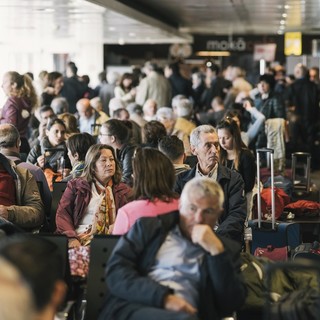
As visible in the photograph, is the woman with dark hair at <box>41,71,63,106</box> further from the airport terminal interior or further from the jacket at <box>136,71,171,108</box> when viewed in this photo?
the jacket at <box>136,71,171,108</box>

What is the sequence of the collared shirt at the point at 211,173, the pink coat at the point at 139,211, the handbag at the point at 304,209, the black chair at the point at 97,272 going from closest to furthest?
1. the black chair at the point at 97,272
2. the pink coat at the point at 139,211
3. the collared shirt at the point at 211,173
4. the handbag at the point at 304,209

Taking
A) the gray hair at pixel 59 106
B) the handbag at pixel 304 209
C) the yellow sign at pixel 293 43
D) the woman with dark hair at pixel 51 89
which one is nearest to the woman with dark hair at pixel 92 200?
the handbag at pixel 304 209

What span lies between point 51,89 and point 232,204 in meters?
8.92

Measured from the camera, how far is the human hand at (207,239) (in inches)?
210

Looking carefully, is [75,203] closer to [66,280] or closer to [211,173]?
[211,173]

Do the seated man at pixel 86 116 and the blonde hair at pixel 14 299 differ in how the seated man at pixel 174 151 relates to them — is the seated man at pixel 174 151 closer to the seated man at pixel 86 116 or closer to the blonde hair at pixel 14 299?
the blonde hair at pixel 14 299

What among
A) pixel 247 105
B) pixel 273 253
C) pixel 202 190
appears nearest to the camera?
pixel 202 190

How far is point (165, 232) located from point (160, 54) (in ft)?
101

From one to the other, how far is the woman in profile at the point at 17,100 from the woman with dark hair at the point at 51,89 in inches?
124

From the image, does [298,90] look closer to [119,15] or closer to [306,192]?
[119,15]

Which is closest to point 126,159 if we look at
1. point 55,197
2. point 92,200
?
point 55,197

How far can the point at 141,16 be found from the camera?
18.6 metres

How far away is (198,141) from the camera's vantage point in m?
8.31

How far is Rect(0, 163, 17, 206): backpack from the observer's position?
7.39 metres
